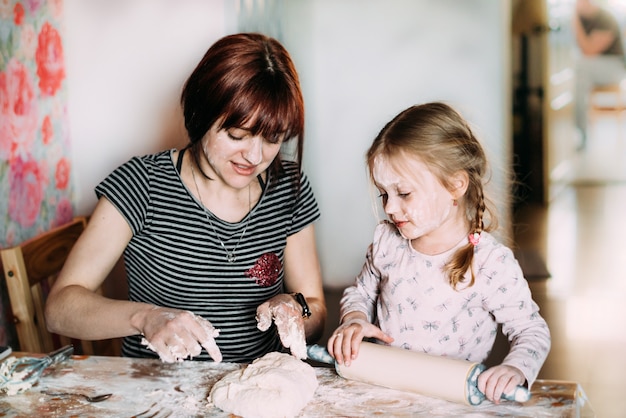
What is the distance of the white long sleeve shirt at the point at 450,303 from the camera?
1.40 m

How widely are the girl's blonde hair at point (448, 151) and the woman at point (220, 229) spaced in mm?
236

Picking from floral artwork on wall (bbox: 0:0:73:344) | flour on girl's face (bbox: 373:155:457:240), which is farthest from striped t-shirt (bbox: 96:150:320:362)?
floral artwork on wall (bbox: 0:0:73:344)

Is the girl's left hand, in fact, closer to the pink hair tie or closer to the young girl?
the young girl

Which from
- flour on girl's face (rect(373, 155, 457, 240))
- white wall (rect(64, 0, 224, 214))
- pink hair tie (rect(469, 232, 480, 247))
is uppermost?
white wall (rect(64, 0, 224, 214))

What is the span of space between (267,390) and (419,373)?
0.83 feet

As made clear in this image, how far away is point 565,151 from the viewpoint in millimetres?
6773

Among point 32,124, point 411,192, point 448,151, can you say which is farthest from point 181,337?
point 32,124

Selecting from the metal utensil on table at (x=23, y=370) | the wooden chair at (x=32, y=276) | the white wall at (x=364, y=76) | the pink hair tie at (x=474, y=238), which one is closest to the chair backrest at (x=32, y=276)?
the wooden chair at (x=32, y=276)

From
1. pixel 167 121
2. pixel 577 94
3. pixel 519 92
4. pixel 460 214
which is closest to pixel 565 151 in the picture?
pixel 577 94

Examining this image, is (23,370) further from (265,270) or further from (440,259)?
(440,259)

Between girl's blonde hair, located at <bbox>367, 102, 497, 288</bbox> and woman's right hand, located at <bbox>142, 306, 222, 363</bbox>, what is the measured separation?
459 millimetres

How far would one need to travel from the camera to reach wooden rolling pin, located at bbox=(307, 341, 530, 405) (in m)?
1.17

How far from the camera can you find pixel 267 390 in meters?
1.20

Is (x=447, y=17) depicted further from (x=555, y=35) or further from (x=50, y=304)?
(x=555, y=35)
